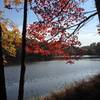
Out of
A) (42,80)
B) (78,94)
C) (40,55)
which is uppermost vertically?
(40,55)

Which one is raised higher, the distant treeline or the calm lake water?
the distant treeline

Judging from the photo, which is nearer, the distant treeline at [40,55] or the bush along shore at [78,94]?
the distant treeline at [40,55]

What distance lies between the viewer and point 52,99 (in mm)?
15820

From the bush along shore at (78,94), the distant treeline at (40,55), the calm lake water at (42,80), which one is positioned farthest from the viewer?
the calm lake water at (42,80)

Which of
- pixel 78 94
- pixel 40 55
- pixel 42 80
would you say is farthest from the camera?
pixel 40 55

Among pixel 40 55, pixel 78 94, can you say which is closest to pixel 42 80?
pixel 78 94

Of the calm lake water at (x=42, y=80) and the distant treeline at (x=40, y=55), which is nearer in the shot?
the distant treeline at (x=40, y=55)

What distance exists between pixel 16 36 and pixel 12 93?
30.9 ft

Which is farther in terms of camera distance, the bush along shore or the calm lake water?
the calm lake water

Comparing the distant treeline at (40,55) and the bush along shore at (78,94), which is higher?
the distant treeline at (40,55)

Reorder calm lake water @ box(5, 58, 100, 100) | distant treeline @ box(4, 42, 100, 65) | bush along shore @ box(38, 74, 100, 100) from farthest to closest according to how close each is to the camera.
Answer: calm lake water @ box(5, 58, 100, 100) → bush along shore @ box(38, 74, 100, 100) → distant treeline @ box(4, 42, 100, 65)

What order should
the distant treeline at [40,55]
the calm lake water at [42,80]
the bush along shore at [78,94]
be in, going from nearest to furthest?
the distant treeline at [40,55], the bush along shore at [78,94], the calm lake water at [42,80]

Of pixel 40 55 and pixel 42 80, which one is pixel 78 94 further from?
pixel 40 55

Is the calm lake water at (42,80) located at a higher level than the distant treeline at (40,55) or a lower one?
lower
